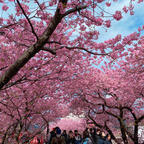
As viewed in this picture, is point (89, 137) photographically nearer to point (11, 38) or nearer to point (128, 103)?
point (11, 38)

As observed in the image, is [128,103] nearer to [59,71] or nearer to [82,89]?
[82,89]

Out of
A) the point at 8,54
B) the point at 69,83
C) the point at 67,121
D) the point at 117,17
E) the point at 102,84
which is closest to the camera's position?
the point at 117,17

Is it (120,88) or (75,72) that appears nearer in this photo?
(75,72)

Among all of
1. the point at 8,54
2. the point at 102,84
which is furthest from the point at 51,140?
the point at 102,84

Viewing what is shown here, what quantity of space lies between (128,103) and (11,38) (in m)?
11.1

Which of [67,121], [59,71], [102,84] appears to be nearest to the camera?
[59,71]

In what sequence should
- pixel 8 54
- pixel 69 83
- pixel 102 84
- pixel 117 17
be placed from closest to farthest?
1. pixel 117 17
2. pixel 8 54
3. pixel 69 83
4. pixel 102 84

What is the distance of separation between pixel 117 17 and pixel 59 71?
15.9 ft

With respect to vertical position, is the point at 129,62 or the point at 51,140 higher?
the point at 129,62

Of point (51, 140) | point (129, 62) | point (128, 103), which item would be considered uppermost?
point (129, 62)

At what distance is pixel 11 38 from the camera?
6152 mm

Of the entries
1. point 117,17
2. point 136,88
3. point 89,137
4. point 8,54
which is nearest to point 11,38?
point 8,54

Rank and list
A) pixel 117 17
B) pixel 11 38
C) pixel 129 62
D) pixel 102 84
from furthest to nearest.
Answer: pixel 102 84 < pixel 129 62 < pixel 11 38 < pixel 117 17

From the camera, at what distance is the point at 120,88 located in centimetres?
1317
